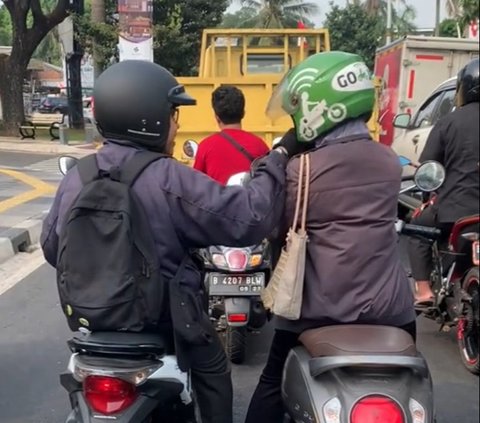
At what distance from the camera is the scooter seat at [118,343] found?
Answer: 84.6 inches

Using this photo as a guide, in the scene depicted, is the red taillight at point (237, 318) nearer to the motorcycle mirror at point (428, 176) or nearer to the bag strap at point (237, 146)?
the bag strap at point (237, 146)

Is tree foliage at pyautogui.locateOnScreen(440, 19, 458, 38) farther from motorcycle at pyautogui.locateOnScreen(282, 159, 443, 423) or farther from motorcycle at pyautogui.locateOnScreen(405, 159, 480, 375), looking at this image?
motorcycle at pyautogui.locateOnScreen(282, 159, 443, 423)

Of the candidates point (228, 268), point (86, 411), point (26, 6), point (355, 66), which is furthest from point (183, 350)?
point (26, 6)

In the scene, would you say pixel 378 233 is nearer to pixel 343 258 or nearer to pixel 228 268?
pixel 343 258

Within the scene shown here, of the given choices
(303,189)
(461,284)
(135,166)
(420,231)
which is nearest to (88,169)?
(135,166)

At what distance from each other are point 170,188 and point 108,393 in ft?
2.01

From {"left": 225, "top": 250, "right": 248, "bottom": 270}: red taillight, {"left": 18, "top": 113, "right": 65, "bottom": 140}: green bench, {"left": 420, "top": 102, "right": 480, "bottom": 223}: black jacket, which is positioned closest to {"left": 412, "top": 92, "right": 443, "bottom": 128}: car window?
{"left": 225, "top": 250, "right": 248, "bottom": 270}: red taillight

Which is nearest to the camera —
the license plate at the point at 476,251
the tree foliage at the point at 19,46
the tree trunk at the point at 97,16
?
the license plate at the point at 476,251

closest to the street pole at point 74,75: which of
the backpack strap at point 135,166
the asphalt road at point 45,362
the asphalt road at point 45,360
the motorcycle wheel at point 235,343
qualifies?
the asphalt road at point 45,360

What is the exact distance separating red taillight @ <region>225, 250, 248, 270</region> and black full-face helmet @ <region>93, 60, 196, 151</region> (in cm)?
185

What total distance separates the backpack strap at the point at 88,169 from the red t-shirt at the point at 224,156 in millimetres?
2297

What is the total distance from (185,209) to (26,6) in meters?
24.5

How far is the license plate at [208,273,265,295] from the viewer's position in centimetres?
418

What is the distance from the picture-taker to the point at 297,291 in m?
2.24
